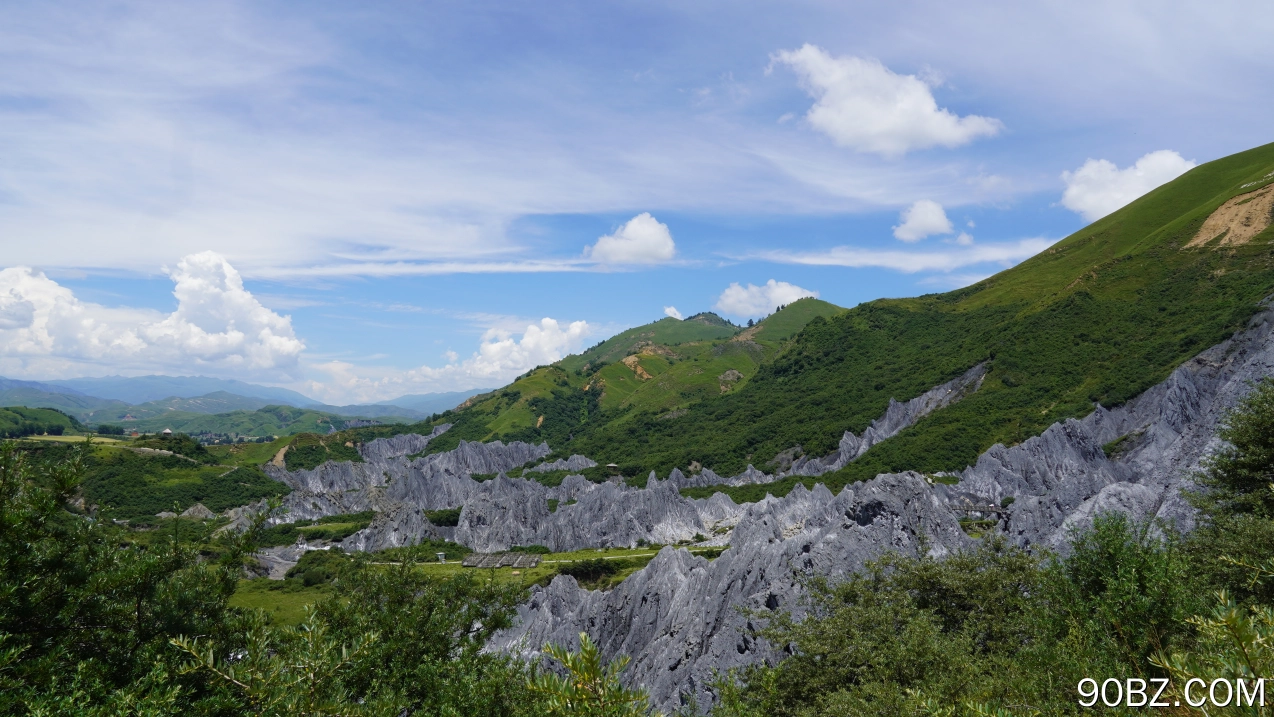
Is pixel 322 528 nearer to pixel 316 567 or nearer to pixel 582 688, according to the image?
pixel 316 567

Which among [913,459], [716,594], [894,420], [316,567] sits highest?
[894,420]

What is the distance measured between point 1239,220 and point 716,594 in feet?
528

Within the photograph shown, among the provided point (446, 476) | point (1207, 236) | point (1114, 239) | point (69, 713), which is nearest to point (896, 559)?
point (69, 713)

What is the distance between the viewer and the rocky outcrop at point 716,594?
39438 millimetres

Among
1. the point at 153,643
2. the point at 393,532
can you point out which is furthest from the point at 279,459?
the point at 153,643

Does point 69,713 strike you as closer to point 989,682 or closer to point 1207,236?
point 989,682

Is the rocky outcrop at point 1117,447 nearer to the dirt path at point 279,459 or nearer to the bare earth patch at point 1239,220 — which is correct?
the bare earth patch at point 1239,220

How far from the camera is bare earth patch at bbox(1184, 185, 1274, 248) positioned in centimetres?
12444

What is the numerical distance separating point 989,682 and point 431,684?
17.0m

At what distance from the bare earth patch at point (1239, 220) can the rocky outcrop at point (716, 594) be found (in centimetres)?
12440

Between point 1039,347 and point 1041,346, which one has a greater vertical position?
point 1041,346

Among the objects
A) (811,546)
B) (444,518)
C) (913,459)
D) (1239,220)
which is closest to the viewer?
(811,546)

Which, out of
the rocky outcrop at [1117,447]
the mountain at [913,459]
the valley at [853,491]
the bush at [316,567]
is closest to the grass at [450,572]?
the valley at [853,491]

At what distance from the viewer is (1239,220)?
130000 millimetres
